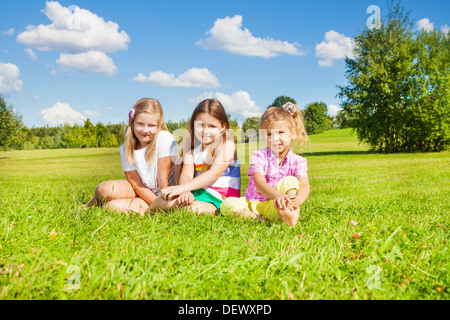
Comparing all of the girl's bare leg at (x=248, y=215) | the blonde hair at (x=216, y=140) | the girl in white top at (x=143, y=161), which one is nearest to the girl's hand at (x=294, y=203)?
the girl's bare leg at (x=248, y=215)

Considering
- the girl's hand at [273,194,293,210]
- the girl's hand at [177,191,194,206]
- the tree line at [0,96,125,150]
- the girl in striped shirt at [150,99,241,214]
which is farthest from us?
the tree line at [0,96,125,150]

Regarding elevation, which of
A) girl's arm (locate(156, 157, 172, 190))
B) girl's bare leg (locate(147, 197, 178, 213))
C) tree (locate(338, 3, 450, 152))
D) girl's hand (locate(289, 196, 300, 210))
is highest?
tree (locate(338, 3, 450, 152))

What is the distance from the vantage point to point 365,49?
1061 inches

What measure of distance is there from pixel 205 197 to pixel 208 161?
0.43 meters

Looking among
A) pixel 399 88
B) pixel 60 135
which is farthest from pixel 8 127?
pixel 399 88

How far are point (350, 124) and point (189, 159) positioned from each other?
25.7m

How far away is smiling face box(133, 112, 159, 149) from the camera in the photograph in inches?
165

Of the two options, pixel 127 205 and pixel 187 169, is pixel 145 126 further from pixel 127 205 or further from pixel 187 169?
pixel 127 205

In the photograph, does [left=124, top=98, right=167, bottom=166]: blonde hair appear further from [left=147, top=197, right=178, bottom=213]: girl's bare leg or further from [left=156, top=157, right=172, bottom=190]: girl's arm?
[left=147, top=197, right=178, bottom=213]: girl's bare leg

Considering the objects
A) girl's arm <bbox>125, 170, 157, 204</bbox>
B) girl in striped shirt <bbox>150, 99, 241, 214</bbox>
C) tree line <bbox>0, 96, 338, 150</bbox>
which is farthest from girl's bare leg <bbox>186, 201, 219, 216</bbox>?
tree line <bbox>0, 96, 338, 150</bbox>

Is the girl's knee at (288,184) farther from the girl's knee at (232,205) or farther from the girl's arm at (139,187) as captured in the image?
the girl's arm at (139,187)

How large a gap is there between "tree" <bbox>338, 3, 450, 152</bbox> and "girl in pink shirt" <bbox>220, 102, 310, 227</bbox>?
76.4ft
